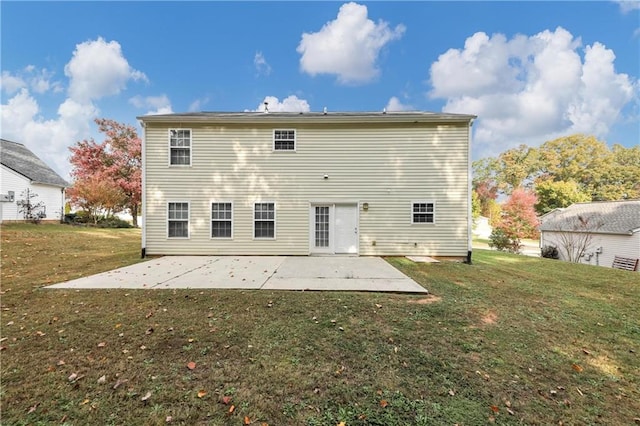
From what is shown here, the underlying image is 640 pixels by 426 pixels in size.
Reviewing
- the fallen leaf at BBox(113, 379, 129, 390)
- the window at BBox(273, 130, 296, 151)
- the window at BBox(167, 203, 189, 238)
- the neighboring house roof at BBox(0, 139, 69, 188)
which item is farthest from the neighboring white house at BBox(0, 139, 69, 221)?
the fallen leaf at BBox(113, 379, 129, 390)

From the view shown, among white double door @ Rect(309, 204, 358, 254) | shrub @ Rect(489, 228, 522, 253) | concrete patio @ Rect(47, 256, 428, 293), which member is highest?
white double door @ Rect(309, 204, 358, 254)

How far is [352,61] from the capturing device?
53.1 ft

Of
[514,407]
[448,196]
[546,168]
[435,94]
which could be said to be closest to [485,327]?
[514,407]

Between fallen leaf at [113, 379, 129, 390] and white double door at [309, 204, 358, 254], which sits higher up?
white double door at [309, 204, 358, 254]

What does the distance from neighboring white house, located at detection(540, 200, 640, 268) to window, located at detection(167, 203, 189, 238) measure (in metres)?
23.9

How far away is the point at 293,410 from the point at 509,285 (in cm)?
626

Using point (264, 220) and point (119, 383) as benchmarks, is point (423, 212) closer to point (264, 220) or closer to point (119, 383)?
point (264, 220)

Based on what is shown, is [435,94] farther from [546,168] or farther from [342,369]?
[546,168]

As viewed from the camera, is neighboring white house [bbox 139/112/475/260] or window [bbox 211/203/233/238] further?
window [bbox 211/203/233/238]

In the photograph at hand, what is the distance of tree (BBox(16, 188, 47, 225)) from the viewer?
1791 centimetres

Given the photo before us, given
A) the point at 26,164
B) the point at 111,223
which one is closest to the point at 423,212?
the point at 111,223

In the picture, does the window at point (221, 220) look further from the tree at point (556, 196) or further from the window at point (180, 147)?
the tree at point (556, 196)

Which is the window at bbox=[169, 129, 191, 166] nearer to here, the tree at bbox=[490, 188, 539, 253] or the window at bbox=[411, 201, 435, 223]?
the window at bbox=[411, 201, 435, 223]

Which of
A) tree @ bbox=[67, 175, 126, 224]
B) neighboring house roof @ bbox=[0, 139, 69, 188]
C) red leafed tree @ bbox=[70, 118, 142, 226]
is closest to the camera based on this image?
neighboring house roof @ bbox=[0, 139, 69, 188]
